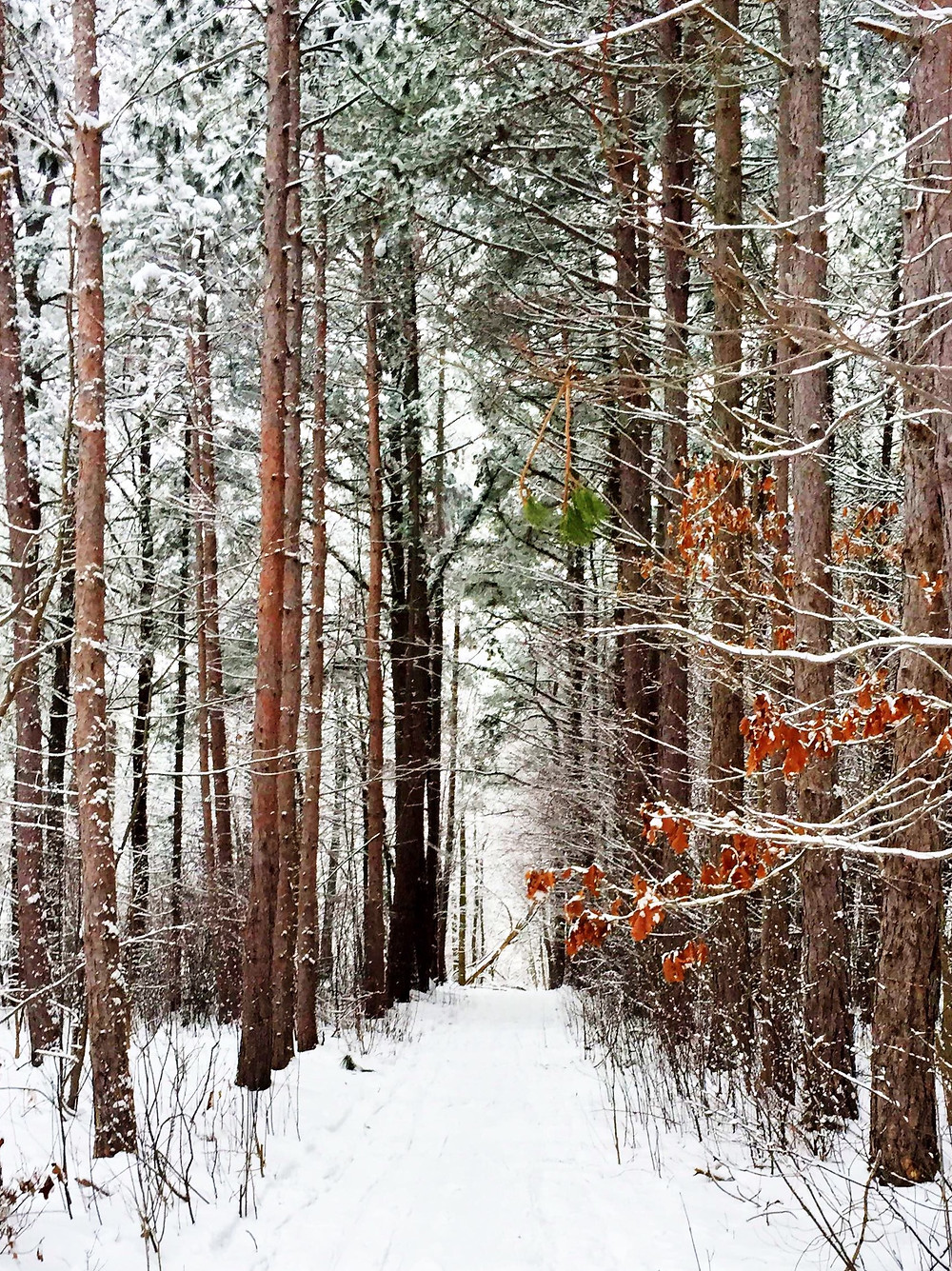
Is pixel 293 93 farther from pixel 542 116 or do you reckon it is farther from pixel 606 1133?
pixel 606 1133

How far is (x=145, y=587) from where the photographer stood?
17.4 metres

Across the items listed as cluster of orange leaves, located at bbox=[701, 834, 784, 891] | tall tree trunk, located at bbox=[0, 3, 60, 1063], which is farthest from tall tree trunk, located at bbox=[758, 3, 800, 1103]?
tall tree trunk, located at bbox=[0, 3, 60, 1063]

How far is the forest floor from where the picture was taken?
4746mm

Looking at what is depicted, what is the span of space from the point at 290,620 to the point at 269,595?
185 centimetres

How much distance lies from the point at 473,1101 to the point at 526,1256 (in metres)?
4.06

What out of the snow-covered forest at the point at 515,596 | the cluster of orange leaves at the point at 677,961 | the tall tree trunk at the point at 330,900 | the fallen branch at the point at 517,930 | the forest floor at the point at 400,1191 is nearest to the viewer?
the cluster of orange leaves at the point at 677,961

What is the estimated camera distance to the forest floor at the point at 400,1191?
4746mm

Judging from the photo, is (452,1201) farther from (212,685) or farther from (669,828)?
(212,685)

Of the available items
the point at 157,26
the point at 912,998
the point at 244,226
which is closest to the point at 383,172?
the point at 157,26

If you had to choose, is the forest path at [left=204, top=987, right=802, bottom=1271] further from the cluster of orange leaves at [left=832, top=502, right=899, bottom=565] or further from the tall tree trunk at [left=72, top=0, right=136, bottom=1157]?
the cluster of orange leaves at [left=832, top=502, right=899, bottom=565]

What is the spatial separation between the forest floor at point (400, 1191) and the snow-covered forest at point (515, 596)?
0.16ft

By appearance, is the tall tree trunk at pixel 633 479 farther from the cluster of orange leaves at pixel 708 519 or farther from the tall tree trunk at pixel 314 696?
the tall tree trunk at pixel 314 696

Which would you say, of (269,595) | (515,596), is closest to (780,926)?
(269,595)

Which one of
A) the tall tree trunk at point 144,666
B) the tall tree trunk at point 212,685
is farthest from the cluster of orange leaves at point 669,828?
the tall tree trunk at point 144,666
